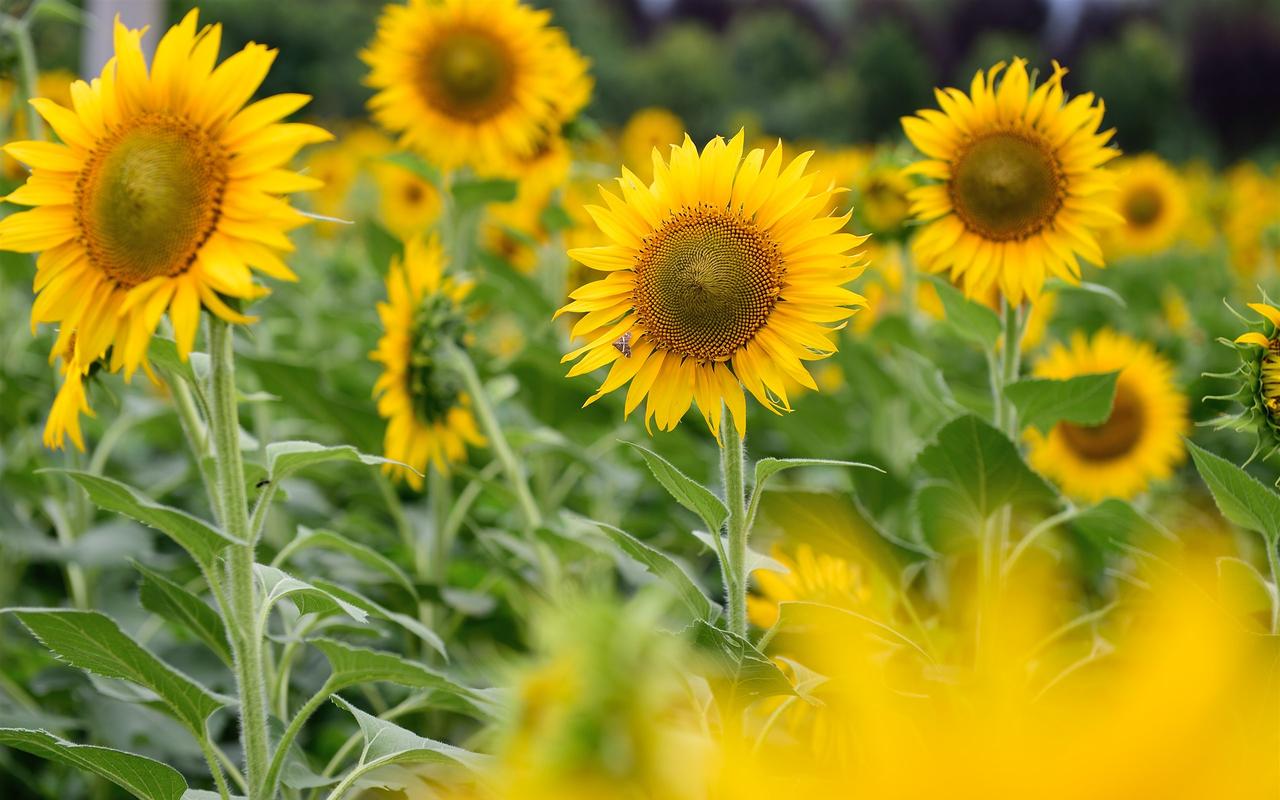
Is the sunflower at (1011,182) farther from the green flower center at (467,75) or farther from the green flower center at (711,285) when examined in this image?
the green flower center at (467,75)

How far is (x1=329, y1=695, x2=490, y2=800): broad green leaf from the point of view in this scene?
1106mm

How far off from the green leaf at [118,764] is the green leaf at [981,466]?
95 centimetres

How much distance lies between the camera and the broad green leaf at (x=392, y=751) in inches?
43.6

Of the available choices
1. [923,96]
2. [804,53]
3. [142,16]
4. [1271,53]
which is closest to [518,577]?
[142,16]

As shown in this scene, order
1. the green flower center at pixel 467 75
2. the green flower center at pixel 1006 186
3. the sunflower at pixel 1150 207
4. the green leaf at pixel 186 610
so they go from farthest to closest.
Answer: the sunflower at pixel 1150 207 < the green flower center at pixel 467 75 < the green flower center at pixel 1006 186 < the green leaf at pixel 186 610

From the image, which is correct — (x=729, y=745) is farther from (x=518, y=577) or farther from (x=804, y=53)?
(x=804, y=53)

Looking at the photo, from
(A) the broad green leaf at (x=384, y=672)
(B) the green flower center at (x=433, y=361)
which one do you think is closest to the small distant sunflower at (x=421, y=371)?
(B) the green flower center at (x=433, y=361)

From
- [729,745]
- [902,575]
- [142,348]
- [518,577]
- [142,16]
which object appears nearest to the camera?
[729,745]

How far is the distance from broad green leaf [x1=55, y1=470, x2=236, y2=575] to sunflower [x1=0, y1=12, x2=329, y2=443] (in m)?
0.11

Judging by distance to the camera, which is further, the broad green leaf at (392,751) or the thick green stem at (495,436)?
the thick green stem at (495,436)

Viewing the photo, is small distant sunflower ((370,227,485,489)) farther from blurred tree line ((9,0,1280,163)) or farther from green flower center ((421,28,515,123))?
blurred tree line ((9,0,1280,163))

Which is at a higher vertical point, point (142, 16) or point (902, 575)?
point (142, 16)

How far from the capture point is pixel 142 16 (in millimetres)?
2873

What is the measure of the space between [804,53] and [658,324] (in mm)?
22670
